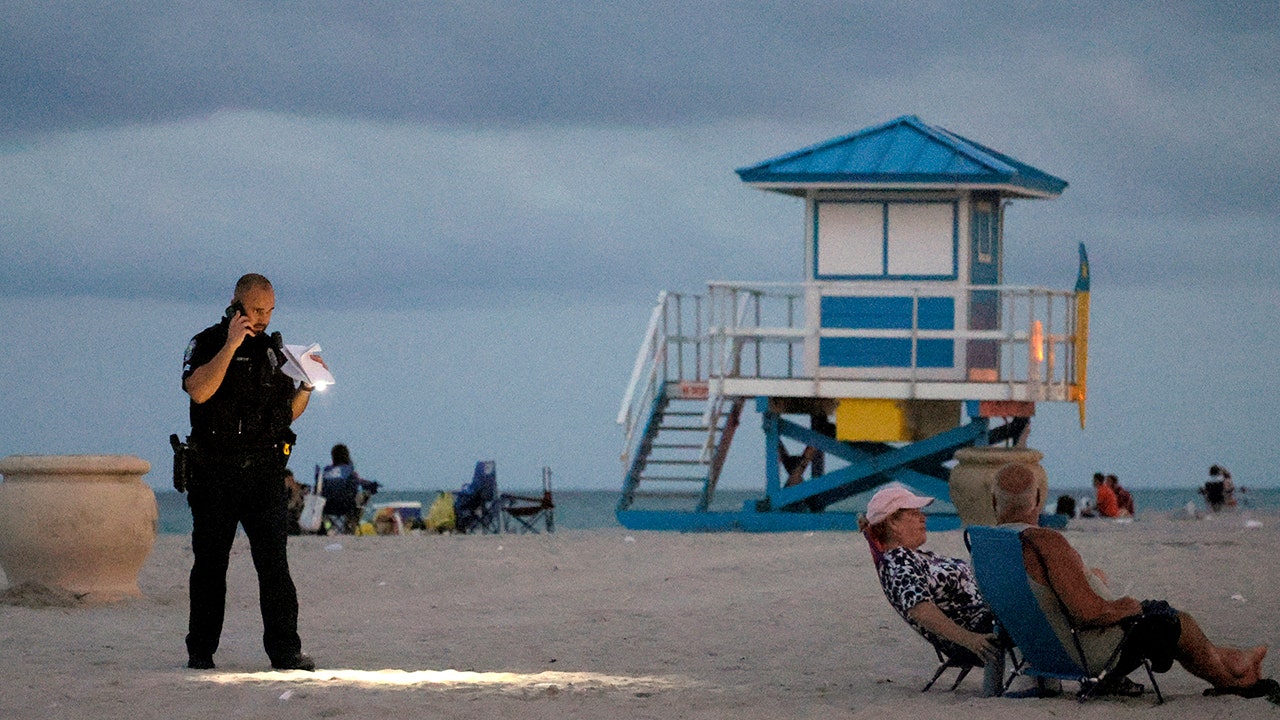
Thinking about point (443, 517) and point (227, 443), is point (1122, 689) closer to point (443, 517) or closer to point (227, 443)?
point (227, 443)

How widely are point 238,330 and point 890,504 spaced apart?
3120 millimetres

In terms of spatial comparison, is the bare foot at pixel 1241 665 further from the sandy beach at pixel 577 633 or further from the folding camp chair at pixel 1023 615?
the folding camp chair at pixel 1023 615

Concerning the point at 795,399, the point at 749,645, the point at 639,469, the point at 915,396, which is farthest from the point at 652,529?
the point at 749,645

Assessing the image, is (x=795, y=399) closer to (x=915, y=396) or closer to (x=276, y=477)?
(x=915, y=396)

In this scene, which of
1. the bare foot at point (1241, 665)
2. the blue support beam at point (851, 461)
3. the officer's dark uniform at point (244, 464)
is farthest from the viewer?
the blue support beam at point (851, 461)

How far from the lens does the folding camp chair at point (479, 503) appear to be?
88.0ft

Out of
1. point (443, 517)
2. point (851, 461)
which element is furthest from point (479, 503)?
point (851, 461)

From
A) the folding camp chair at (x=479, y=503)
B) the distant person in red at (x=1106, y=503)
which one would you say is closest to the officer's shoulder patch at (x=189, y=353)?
the folding camp chair at (x=479, y=503)

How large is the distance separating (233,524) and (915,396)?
1413cm

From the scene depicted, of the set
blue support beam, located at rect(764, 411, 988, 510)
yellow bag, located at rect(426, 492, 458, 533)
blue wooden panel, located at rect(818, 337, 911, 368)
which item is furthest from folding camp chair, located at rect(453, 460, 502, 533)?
blue wooden panel, located at rect(818, 337, 911, 368)

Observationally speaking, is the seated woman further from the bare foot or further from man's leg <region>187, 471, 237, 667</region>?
the bare foot

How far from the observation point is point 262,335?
9000 millimetres

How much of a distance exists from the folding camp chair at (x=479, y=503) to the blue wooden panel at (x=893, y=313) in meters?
6.40

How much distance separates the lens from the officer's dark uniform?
29.2 ft
